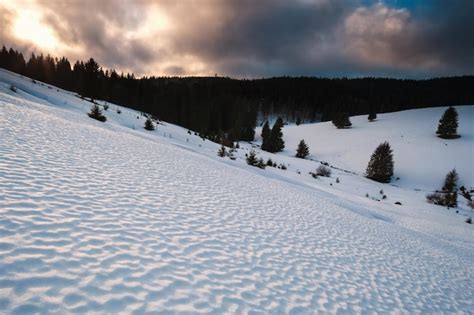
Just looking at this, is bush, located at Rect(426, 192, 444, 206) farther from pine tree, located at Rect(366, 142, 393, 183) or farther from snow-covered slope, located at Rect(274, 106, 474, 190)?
snow-covered slope, located at Rect(274, 106, 474, 190)

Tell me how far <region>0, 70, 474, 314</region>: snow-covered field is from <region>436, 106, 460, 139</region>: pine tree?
2313 inches

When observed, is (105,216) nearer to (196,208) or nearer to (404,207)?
(196,208)

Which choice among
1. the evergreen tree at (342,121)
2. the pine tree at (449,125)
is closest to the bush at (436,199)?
the pine tree at (449,125)

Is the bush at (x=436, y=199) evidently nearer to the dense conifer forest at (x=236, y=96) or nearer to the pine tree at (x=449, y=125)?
the dense conifer forest at (x=236, y=96)

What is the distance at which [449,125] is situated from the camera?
187ft

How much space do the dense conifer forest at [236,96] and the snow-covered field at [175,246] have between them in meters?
43.6

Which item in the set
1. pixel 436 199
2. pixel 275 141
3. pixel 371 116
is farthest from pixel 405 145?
pixel 436 199

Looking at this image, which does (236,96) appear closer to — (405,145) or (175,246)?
(405,145)

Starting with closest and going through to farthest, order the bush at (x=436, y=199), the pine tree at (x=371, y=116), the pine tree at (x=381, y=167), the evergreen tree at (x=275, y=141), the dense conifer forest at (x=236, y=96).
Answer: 1. the bush at (x=436, y=199)
2. the pine tree at (x=381, y=167)
3. the evergreen tree at (x=275, y=141)
4. the pine tree at (x=371, y=116)
5. the dense conifer forest at (x=236, y=96)

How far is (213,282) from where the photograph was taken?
464 cm

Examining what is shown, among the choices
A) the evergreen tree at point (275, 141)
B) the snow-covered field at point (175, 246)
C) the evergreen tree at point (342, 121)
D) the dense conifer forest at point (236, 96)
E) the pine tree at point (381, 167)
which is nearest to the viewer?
the snow-covered field at point (175, 246)

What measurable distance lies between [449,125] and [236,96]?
94014mm

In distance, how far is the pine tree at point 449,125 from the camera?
56.3 m

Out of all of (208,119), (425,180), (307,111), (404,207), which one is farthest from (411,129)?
(307,111)
